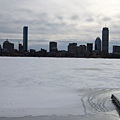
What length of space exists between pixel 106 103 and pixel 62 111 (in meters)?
2.68

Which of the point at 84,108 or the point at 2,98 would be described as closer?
the point at 84,108

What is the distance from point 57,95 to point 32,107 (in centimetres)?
351

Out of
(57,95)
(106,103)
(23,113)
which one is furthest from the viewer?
(57,95)

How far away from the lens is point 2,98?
12.5 meters

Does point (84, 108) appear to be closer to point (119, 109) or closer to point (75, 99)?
point (119, 109)

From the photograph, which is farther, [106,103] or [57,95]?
[57,95]

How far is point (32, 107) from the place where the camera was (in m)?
10.5

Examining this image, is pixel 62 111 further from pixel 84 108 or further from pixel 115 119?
pixel 115 119

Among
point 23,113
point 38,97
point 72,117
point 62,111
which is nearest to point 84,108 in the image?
point 62,111

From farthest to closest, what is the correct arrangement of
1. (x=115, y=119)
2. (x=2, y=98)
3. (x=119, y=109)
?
(x=2, y=98), (x=119, y=109), (x=115, y=119)

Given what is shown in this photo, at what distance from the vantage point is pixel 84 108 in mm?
10289

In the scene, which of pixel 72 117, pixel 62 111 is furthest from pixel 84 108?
pixel 72 117

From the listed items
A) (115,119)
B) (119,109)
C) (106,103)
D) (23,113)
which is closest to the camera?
(115,119)

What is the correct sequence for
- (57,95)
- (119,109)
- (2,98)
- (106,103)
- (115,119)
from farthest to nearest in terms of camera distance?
(57,95) < (2,98) < (106,103) < (119,109) < (115,119)
